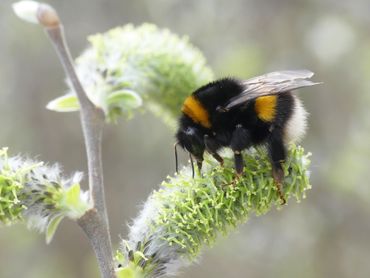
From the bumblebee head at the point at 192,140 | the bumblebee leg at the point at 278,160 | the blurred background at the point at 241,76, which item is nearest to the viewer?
the bumblebee leg at the point at 278,160

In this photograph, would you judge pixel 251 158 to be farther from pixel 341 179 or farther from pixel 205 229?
pixel 341 179

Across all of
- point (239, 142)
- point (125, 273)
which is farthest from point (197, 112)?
point (125, 273)

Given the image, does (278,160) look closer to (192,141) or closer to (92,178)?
(192,141)

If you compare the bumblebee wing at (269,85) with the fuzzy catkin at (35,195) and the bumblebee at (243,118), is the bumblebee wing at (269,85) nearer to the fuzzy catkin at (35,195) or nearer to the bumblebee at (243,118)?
the bumblebee at (243,118)

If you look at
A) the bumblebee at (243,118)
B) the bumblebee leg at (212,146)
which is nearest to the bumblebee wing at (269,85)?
the bumblebee at (243,118)

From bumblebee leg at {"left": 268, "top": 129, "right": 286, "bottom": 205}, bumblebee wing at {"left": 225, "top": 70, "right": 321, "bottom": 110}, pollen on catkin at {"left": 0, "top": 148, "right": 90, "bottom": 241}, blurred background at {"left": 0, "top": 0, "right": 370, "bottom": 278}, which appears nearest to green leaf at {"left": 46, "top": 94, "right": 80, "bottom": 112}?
pollen on catkin at {"left": 0, "top": 148, "right": 90, "bottom": 241}

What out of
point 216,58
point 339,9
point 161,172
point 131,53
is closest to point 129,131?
point 161,172

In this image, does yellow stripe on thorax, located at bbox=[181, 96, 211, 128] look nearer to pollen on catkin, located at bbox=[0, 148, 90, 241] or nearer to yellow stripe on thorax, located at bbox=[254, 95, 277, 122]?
yellow stripe on thorax, located at bbox=[254, 95, 277, 122]
